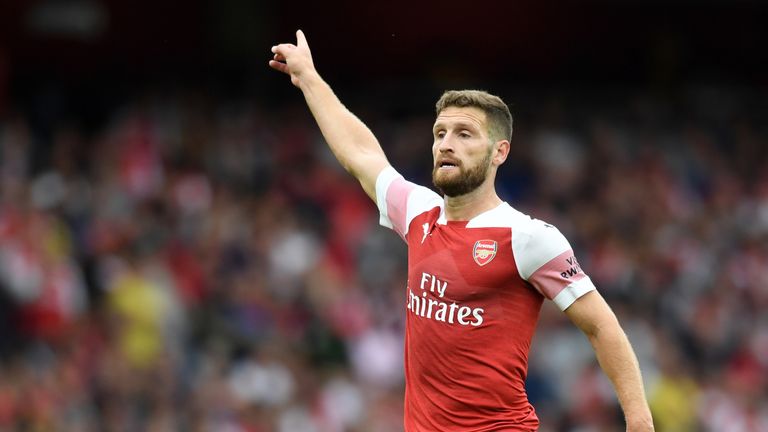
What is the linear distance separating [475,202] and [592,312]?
69cm

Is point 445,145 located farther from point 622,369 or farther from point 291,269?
point 291,269

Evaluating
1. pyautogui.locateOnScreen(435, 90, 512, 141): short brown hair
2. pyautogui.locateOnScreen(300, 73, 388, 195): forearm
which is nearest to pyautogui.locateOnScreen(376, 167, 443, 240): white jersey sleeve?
pyautogui.locateOnScreen(300, 73, 388, 195): forearm

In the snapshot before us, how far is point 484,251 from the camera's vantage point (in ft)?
17.6

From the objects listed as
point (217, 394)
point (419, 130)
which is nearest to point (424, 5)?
point (419, 130)

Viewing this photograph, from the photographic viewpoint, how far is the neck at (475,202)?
5512mm

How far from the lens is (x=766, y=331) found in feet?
48.4

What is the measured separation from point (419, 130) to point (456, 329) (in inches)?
428

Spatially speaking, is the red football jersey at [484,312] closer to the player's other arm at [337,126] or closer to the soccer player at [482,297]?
the soccer player at [482,297]

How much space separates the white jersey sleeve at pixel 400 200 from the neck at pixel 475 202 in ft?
0.75

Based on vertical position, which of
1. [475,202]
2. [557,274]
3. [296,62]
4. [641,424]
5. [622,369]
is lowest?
Result: [641,424]

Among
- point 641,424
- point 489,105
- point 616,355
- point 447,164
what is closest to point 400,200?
point 447,164

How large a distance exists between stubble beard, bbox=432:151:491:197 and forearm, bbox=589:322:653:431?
0.81 m

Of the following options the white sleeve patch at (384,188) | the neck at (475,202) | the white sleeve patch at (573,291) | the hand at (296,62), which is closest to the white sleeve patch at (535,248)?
the white sleeve patch at (573,291)

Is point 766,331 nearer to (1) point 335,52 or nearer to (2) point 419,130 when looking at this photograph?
(2) point 419,130
